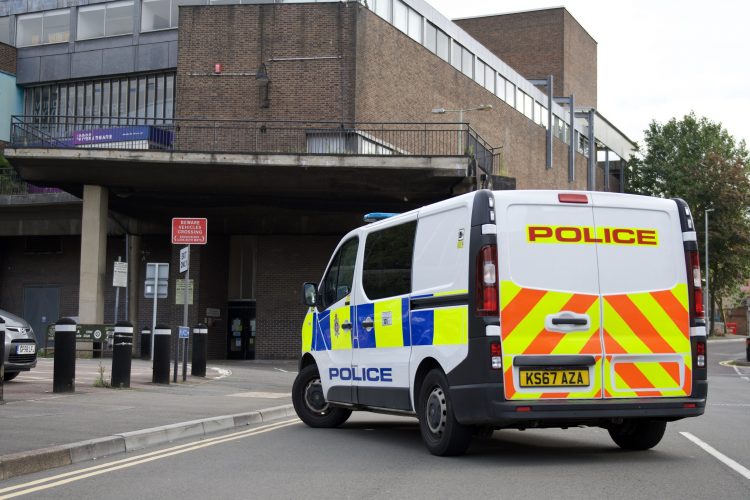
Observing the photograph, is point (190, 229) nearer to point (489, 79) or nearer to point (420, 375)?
point (420, 375)

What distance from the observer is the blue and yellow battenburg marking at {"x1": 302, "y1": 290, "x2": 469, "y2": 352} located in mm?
8836

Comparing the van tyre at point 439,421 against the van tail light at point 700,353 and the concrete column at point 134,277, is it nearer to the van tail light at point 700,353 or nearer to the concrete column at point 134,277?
the van tail light at point 700,353

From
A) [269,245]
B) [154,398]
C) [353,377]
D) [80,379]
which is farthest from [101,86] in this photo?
[353,377]

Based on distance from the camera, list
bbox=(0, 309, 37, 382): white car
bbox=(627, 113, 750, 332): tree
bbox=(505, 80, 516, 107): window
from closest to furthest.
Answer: bbox=(0, 309, 37, 382): white car < bbox=(505, 80, 516, 107): window < bbox=(627, 113, 750, 332): tree

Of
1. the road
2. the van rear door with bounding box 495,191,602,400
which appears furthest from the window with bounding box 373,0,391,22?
the van rear door with bounding box 495,191,602,400

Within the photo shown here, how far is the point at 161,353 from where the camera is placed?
60.0 feet

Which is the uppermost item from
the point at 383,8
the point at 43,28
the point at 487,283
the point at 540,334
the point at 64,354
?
the point at 43,28

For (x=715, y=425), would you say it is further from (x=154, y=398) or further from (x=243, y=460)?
(x=154, y=398)

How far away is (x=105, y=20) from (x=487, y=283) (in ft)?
126

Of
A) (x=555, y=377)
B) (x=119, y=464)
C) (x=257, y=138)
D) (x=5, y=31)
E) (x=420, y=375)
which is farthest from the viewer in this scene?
(x=5, y=31)

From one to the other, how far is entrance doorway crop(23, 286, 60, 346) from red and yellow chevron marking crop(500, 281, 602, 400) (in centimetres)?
3815

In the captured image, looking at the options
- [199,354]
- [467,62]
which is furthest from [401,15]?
[199,354]

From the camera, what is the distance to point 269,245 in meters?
38.5

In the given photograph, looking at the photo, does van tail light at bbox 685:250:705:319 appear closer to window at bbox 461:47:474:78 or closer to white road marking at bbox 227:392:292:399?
white road marking at bbox 227:392:292:399
